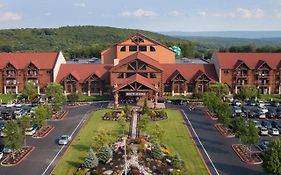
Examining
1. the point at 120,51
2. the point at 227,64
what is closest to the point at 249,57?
the point at 227,64

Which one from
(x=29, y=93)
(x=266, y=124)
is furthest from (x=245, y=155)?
(x=29, y=93)

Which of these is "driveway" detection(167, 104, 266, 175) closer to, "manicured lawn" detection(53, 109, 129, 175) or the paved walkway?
the paved walkway

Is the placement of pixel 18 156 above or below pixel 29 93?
below

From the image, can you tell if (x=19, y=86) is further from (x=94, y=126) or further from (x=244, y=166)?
(x=244, y=166)

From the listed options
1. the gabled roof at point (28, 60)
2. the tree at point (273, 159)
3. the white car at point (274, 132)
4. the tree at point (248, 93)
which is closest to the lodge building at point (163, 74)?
the gabled roof at point (28, 60)

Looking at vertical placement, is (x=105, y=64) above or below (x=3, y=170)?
above

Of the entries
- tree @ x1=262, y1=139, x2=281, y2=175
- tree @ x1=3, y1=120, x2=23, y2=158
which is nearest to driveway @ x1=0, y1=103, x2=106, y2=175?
tree @ x1=3, y1=120, x2=23, y2=158

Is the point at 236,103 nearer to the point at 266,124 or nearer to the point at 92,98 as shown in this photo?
the point at 266,124
